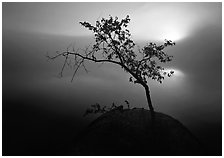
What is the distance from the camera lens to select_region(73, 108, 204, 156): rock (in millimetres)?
10977

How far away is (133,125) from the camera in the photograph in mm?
12094

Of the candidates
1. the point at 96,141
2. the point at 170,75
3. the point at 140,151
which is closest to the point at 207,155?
the point at 140,151

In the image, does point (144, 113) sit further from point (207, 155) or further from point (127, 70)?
point (207, 155)

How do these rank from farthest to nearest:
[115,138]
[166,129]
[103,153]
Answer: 1. [166,129]
2. [115,138]
3. [103,153]

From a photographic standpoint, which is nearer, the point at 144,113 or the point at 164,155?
the point at 164,155

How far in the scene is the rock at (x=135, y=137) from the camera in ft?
36.0

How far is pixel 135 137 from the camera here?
452 inches

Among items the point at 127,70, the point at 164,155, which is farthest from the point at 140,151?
the point at 127,70

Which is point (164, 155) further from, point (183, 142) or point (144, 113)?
point (144, 113)

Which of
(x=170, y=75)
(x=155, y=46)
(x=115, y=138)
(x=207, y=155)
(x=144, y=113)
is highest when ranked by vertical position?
(x=155, y=46)

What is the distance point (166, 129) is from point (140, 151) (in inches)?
73.9

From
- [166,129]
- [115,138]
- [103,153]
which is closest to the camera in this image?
[103,153]

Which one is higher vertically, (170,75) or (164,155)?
(170,75)

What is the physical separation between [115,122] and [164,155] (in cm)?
266
